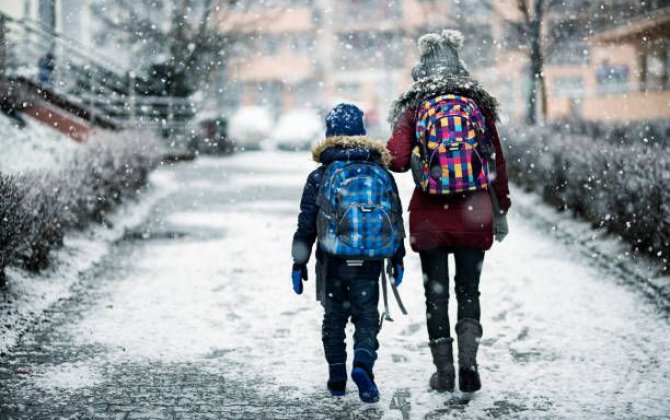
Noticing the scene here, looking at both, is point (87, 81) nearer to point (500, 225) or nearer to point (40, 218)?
point (40, 218)

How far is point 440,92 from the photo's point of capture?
15.5 ft

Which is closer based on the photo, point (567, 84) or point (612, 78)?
point (612, 78)

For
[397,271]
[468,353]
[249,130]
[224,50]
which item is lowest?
[468,353]

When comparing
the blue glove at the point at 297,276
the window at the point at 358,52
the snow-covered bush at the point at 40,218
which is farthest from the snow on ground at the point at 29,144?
the window at the point at 358,52

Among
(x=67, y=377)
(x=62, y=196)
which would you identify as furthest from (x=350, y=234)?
(x=62, y=196)

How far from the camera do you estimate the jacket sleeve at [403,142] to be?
4.72 m

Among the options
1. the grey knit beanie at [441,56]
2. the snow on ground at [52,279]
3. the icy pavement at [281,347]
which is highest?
the grey knit beanie at [441,56]

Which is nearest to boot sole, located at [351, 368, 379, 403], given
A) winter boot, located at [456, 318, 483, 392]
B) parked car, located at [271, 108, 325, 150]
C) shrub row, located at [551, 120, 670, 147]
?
winter boot, located at [456, 318, 483, 392]

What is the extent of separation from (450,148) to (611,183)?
5086 mm

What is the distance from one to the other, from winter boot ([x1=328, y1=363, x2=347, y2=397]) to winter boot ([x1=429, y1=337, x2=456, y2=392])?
1.65 ft

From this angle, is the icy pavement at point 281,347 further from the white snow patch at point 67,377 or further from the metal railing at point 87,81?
the metal railing at point 87,81

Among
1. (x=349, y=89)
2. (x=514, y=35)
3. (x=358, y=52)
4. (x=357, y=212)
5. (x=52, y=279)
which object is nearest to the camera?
(x=357, y=212)

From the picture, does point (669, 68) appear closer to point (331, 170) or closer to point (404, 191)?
point (404, 191)

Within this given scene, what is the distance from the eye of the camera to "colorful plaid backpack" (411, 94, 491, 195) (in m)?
4.57
